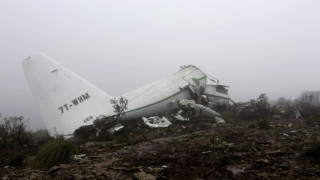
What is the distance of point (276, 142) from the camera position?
890cm

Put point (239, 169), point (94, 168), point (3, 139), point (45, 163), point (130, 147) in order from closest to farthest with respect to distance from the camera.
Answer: point (239, 169), point (94, 168), point (45, 163), point (130, 147), point (3, 139)

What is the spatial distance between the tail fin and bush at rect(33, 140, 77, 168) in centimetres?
480

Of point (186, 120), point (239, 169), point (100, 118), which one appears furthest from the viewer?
point (186, 120)

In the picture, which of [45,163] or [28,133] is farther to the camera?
[28,133]

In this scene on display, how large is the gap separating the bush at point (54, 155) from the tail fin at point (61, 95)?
189 inches

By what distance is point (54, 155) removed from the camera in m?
7.42

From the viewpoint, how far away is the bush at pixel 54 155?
719 centimetres

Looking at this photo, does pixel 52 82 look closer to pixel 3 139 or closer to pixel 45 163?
pixel 3 139

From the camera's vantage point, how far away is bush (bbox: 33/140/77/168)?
7.19m

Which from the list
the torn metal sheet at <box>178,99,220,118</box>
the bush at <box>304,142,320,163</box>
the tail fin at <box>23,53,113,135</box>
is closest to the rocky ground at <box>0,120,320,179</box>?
the bush at <box>304,142,320,163</box>

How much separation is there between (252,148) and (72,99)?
8956 millimetres

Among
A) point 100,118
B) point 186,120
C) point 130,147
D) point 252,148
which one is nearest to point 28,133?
point 100,118

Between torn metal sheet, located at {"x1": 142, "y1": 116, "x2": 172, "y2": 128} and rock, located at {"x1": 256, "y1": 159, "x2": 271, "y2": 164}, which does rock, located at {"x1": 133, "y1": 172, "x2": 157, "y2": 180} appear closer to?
rock, located at {"x1": 256, "y1": 159, "x2": 271, "y2": 164}

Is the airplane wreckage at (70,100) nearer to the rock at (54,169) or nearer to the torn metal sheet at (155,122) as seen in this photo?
the torn metal sheet at (155,122)
